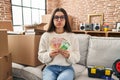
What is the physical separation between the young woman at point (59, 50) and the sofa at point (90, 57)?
194 millimetres

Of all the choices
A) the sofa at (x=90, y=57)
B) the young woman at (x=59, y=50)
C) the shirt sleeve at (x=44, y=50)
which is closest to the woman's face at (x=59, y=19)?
the young woman at (x=59, y=50)

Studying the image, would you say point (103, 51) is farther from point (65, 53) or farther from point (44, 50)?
point (44, 50)

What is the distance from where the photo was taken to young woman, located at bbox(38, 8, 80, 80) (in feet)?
5.51

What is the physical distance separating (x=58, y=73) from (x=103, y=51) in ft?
2.37

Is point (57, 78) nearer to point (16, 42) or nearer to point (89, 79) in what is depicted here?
point (89, 79)

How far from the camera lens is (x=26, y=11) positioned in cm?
438

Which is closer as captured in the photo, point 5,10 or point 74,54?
point 74,54

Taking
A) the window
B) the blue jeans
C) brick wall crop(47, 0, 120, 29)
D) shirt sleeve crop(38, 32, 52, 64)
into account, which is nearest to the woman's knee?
the blue jeans

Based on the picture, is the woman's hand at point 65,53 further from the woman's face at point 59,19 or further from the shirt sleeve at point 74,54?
the woman's face at point 59,19

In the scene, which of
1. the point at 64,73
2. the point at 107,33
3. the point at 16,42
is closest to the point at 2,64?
the point at 16,42

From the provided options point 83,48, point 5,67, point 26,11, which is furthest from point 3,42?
point 26,11

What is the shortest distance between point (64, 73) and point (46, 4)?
386cm

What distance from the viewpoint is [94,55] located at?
210cm

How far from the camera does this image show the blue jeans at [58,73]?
1580 millimetres
